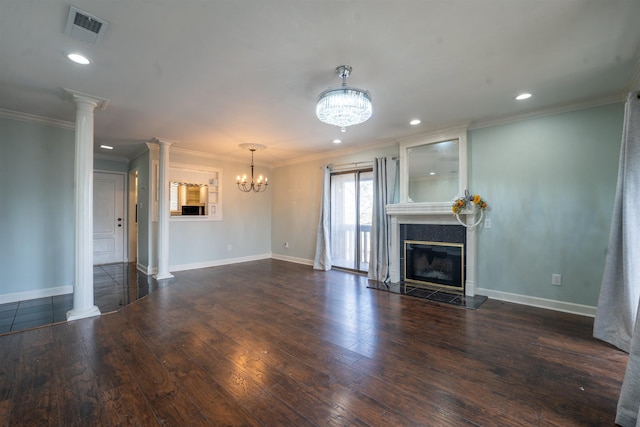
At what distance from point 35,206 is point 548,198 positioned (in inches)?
285

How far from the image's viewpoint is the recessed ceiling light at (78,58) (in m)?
2.36

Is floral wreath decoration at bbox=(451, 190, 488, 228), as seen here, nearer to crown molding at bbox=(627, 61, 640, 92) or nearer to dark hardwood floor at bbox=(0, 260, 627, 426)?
dark hardwood floor at bbox=(0, 260, 627, 426)

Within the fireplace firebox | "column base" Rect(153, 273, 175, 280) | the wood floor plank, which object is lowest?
the wood floor plank

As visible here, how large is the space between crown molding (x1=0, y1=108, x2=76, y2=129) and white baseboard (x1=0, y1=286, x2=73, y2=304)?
8.13ft

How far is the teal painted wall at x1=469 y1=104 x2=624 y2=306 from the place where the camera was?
10.7 ft

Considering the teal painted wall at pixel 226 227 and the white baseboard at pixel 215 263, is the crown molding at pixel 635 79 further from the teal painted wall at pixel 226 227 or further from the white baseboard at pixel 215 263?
the white baseboard at pixel 215 263

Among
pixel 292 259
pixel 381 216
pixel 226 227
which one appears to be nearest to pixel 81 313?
pixel 226 227

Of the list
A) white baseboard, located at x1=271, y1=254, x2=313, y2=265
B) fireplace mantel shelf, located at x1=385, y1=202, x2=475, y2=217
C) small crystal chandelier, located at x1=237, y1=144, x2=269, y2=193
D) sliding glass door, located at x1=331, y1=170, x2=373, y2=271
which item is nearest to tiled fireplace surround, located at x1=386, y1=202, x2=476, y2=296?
fireplace mantel shelf, located at x1=385, y1=202, x2=475, y2=217

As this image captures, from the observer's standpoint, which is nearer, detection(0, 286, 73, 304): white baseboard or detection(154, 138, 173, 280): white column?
detection(0, 286, 73, 304): white baseboard

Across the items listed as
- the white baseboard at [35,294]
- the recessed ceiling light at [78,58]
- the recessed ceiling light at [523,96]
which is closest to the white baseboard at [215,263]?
the white baseboard at [35,294]

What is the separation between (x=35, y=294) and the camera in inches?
155

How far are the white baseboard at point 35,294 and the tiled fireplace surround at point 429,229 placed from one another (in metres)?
5.37

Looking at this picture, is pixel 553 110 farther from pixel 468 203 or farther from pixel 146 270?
pixel 146 270

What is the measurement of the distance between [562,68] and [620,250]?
6.15 feet
